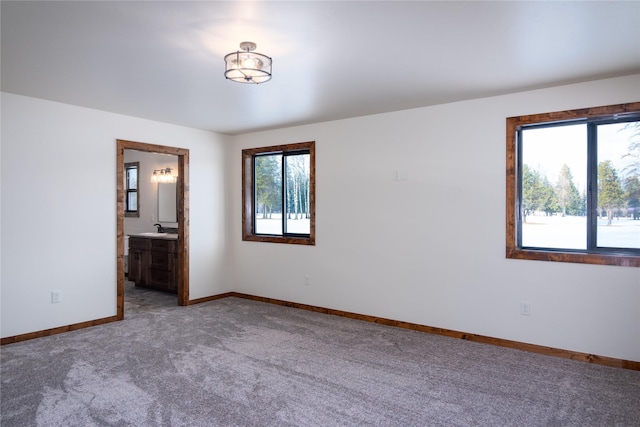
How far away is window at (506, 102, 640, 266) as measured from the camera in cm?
342

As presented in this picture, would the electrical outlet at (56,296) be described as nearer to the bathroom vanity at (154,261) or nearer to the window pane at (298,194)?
the bathroom vanity at (154,261)

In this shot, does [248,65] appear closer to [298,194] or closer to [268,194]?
[298,194]

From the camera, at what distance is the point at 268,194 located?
5.99 meters

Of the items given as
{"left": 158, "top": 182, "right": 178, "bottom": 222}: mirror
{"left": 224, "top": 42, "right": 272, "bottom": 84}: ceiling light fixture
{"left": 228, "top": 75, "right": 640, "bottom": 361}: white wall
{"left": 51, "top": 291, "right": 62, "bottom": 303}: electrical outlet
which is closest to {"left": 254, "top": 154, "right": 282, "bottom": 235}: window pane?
{"left": 228, "top": 75, "right": 640, "bottom": 361}: white wall

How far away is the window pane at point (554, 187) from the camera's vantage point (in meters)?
3.65

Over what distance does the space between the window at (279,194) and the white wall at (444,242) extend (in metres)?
0.15

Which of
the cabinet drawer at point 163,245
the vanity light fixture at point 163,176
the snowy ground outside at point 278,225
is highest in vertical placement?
the vanity light fixture at point 163,176

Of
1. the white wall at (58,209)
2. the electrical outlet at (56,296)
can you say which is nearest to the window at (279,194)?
the white wall at (58,209)

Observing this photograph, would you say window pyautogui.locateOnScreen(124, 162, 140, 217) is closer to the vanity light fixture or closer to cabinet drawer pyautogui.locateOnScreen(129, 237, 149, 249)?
the vanity light fixture

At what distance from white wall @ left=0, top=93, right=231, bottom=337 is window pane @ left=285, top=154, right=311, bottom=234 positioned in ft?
5.60

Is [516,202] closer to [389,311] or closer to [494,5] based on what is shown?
[389,311]

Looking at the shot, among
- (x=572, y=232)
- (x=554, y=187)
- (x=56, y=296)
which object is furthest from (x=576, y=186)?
(x=56, y=296)

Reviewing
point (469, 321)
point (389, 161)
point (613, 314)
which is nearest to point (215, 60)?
point (389, 161)

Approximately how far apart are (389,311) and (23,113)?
14.2 feet
